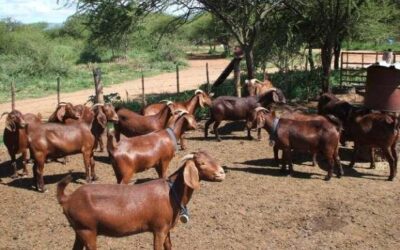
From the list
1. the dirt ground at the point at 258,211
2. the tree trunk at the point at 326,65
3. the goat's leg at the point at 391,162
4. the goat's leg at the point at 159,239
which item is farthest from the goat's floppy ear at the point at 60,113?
the tree trunk at the point at 326,65

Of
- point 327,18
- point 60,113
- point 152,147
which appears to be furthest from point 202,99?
point 327,18

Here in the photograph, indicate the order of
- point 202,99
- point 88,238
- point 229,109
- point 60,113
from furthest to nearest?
point 229,109, point 202,99, point 60,113, point 88,238

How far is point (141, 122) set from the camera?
10.4 m

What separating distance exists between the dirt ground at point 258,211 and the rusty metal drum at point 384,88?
155 centimetres

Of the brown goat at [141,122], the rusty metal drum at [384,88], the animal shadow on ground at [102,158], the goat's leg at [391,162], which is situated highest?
the rusty metal drum at [384,88]

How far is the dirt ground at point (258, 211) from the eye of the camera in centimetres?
689

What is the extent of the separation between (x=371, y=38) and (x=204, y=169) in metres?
16.7

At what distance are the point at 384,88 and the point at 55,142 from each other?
24.6 ft

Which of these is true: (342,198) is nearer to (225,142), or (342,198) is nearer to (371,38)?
(225,142)

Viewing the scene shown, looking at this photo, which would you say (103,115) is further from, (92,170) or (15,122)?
(15,122)

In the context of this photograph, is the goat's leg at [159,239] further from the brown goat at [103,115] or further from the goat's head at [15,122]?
the brown goat at [103,115]

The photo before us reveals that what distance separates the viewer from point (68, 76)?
33.1 metres

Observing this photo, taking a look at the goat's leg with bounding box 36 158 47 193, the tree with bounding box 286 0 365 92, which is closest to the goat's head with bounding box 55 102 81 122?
the goat's leg with bounding box 36 158 47 193

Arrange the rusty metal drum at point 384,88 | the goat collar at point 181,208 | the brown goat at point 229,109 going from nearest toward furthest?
1. the goat collar at point 181,208
2. the rusty metal drum at point 384,88
3. the brown goat at point 229,109
